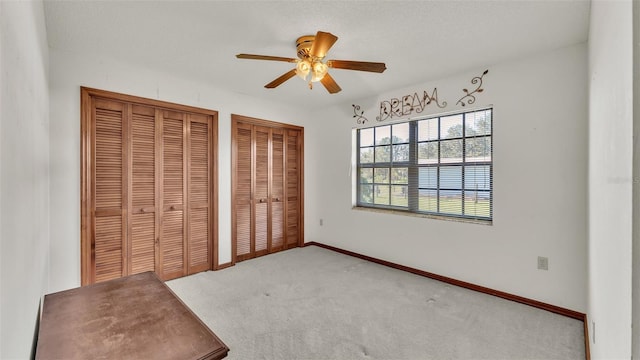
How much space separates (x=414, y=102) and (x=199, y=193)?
298cm

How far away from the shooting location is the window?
10.0ft

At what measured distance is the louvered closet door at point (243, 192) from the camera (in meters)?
3.85

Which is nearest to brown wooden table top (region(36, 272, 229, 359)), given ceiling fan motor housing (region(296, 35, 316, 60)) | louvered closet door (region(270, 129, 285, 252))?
ceiling fan motor housing (region(296, 35, 316, 60))

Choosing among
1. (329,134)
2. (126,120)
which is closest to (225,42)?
(126,120)

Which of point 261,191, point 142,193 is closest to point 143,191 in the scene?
point 142,193

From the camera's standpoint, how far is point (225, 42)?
2.38 metres

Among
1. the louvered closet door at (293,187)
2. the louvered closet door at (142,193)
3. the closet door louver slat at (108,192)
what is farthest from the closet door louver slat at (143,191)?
the louvered closet door at (293,187)

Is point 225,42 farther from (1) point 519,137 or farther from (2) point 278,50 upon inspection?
(1) point 519,137

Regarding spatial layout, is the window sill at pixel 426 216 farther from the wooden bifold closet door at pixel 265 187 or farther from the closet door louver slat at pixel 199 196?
the closet door louver slat at pixel 199 196

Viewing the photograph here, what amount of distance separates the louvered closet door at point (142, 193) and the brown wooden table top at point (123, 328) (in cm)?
166

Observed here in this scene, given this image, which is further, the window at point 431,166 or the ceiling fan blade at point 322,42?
the window at point 431,166

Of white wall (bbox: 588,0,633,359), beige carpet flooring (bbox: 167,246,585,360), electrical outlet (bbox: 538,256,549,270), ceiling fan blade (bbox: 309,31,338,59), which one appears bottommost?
beige carpet flooring (bbox: 167,246,585,360)

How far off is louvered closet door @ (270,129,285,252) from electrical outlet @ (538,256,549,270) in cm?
327

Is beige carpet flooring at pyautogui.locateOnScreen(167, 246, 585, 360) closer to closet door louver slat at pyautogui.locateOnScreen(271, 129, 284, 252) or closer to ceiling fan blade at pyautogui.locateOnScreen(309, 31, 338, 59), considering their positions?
closet door louver slat at pyautogui.locateOnScreen(271, 129, 284, 252)
